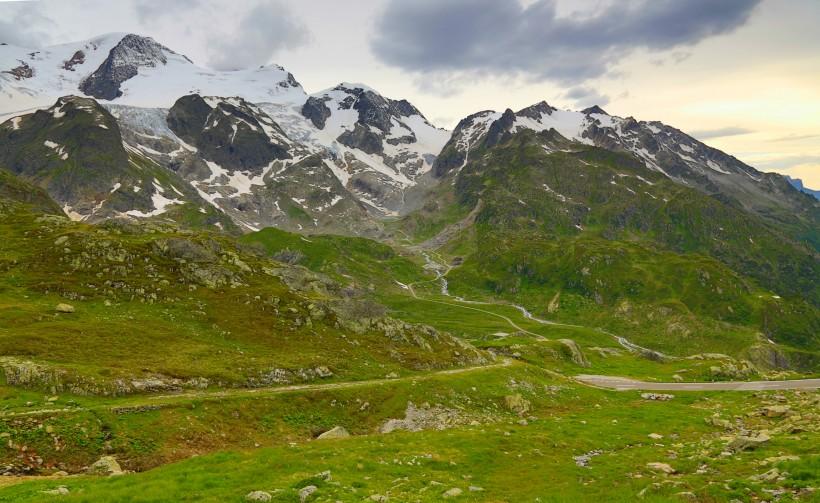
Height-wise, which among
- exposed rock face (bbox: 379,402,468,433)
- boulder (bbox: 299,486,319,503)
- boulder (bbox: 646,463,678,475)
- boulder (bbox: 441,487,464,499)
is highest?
boulder (bbox: 299,486,319,503)

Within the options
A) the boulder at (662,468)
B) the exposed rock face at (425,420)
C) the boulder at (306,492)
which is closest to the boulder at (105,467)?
the boulder at (306,492)

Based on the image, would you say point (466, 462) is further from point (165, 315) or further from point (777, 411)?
point (165, 315)

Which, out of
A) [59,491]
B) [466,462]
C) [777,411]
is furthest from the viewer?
[777,411]

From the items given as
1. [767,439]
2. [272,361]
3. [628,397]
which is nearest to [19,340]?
[272,361]

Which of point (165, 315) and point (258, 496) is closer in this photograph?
point (258, 496)

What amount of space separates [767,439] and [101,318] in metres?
65.9

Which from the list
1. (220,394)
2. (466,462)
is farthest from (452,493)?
(220,394)

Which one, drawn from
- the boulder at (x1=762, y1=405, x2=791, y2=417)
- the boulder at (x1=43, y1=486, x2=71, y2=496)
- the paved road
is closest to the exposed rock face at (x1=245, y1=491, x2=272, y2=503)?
the boulder at (x1=43, y1=486, x2=71, y2=496)

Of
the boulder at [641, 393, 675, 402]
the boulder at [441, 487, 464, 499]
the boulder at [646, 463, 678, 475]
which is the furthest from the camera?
the boulder at [641, 393, 675, 402]

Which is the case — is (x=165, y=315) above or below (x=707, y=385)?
above

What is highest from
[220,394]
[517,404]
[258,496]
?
[258,496]

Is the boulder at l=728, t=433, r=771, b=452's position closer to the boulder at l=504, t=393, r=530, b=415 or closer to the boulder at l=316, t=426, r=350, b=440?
the boulder at l=316, t=426, r=350, b=440

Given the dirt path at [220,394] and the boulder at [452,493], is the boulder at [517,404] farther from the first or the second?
the boulder at [452,493]

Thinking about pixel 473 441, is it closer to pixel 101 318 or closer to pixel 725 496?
pixel 725 496
